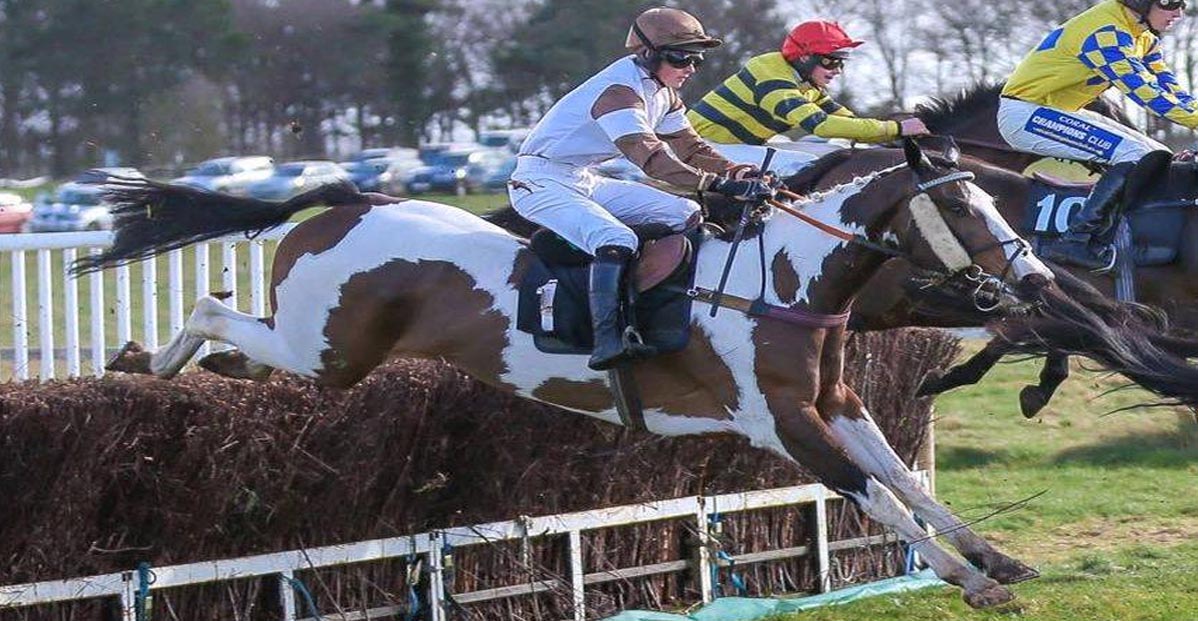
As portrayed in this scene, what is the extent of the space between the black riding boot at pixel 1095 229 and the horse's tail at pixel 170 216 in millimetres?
2870

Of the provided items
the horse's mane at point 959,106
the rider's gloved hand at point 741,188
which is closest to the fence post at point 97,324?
the rider's gloved hand at point 741,188

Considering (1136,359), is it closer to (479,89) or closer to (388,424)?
(388,424)

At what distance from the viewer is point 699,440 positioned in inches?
245

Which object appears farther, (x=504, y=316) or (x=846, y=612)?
(x=846, y=612)

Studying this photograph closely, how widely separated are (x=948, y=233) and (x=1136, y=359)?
671 millimetres

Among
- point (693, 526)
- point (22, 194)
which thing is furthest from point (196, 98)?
point (693, 526)

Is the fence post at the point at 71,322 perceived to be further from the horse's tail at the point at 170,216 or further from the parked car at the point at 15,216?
the parked car at the point at 15,216

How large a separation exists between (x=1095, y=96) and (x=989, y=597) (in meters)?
3.12

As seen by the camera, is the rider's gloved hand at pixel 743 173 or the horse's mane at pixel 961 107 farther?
the horse's mane at pixel 961 107

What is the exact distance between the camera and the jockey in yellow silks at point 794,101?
718cm

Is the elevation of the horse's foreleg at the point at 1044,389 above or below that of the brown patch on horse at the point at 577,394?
below

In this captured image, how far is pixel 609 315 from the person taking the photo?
5098 mm

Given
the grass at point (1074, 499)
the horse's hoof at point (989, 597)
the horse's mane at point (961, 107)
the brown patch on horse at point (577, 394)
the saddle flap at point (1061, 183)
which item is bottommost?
the grass at point (1074, 499)

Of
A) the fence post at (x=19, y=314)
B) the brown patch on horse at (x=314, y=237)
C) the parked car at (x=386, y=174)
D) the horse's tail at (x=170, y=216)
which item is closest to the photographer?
the brown patch on horse at (x=314, y=237)
